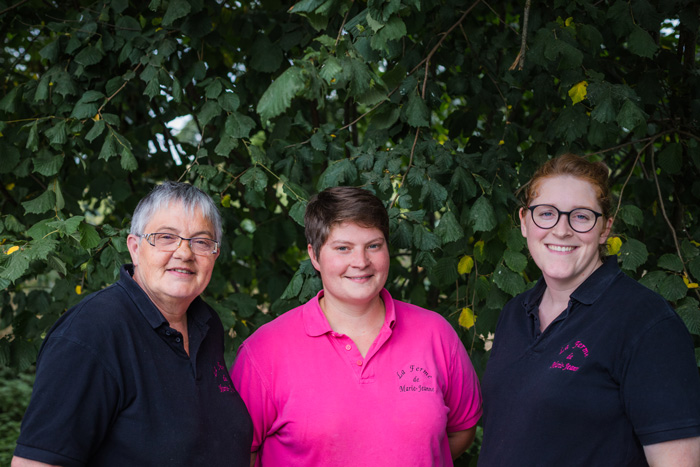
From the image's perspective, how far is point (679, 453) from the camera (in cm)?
161

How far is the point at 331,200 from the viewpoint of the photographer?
2.23m

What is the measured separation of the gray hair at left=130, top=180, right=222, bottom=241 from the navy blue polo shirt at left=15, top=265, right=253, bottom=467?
0.16m

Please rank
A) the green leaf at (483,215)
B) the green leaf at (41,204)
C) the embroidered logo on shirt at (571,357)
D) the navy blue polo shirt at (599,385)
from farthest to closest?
the green leaf at (41,204)
the green leaf at (483,215)
the embroidered logo on shirt at (571,357)
the navy blue polo shirt at (599,385)

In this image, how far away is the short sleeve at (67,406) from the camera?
4.99 ft

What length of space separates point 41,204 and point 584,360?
2335 millimetres

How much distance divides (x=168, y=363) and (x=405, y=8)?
1351mm

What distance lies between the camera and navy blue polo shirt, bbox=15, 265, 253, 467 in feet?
5.07

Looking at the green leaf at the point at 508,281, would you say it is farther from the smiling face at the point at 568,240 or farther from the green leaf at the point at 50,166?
the green leaf at the point at 50,166

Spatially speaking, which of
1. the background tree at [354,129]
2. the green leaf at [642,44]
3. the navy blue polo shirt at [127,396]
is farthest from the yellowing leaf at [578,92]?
the navy blue polo shirt at [127,396]

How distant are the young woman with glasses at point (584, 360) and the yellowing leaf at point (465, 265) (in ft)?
2.54

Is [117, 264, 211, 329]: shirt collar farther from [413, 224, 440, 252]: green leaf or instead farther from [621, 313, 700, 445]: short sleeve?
[621, 313, 700, 445]: short sleeve

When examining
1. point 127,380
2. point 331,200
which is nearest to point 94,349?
point 127,380

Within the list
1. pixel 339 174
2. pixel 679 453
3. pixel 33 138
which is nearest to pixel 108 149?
pixel 33 138

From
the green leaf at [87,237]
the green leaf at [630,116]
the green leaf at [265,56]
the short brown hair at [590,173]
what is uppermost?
the green leaf at [265,56]
